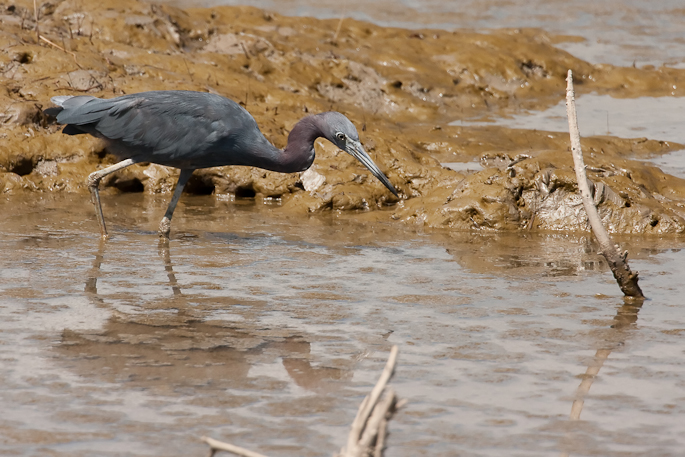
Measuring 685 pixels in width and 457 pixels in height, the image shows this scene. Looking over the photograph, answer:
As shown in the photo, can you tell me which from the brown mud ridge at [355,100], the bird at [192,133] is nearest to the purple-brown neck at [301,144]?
the bird at [192,133]

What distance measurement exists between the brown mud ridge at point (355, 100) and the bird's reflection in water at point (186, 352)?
363cm

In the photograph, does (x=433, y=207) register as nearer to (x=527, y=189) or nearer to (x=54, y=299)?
(x=527, y=189)

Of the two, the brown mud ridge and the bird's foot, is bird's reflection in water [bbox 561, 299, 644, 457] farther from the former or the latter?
the bird's foot

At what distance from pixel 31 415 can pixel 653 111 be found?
12.0m

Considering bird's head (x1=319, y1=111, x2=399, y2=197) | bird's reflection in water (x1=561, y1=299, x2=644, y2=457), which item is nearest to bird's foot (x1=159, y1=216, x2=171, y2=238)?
bird's head (x1=319, y1=111, x2=399, y2=197)

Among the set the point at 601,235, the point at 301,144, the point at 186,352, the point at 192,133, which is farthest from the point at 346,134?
the point at 186,352

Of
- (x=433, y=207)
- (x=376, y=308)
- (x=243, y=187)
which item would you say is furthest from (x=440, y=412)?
(x=243, y=187)

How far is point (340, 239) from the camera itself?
7.61 m

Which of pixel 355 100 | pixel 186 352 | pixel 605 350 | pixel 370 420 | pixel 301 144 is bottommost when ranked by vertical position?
pixel 186 352

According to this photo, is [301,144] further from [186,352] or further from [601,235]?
[186,352]

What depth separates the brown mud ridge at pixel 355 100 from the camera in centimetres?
841

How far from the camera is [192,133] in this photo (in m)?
7.31

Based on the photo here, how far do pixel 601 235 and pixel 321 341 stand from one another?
1.95 m

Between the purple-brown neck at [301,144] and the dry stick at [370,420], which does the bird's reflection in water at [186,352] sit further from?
the purple-brown neck at [301,144]
